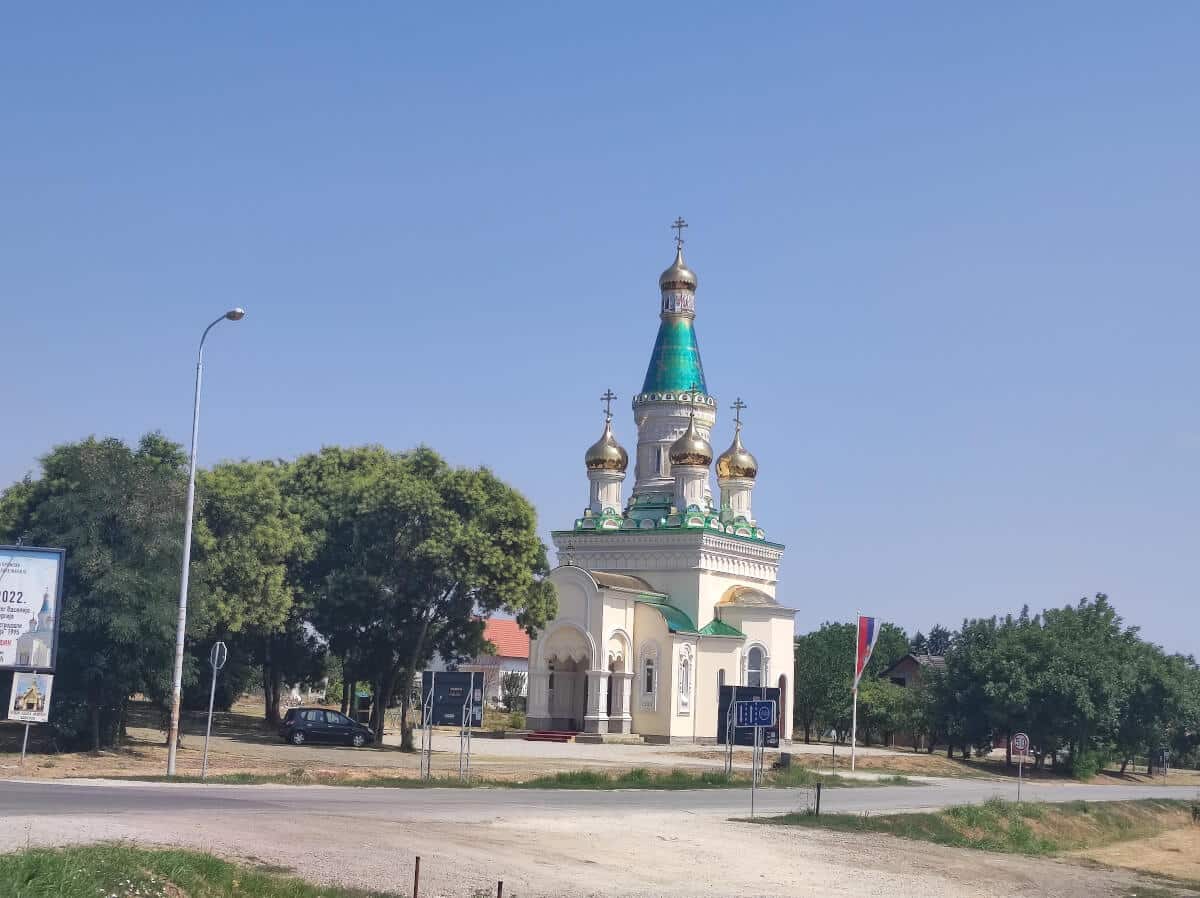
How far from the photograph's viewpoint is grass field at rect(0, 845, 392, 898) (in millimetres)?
11977

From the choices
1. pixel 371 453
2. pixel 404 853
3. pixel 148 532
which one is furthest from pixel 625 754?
pixel 404 853

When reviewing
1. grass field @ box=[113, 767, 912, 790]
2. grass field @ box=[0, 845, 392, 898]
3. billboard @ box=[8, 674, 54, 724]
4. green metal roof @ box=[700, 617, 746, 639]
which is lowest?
grass field @ box=[113, 767, 912, 790]

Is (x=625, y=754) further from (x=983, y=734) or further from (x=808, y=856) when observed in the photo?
(x=808, y=856)

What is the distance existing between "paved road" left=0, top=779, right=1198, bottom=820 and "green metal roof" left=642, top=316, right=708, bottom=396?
31488 mm

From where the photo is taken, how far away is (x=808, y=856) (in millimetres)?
20812

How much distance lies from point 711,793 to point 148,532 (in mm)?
14667

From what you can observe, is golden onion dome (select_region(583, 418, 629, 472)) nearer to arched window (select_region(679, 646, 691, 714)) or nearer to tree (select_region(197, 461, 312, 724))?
arched window (select_region(679, 646, 691, 714))

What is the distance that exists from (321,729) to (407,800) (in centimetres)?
1832

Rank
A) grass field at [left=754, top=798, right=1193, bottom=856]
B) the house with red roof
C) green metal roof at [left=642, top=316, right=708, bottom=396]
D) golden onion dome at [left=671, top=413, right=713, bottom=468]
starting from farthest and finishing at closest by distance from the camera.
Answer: the house with red roof, green metal roof at [left=642, top=316, right=708, bottom=396], golden onion dome at [left=671, top=413, right=713, bottom=468], grass field at [left=754, top=798, right=1193, bottom=856]

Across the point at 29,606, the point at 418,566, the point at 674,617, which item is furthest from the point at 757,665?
the point at 29,606

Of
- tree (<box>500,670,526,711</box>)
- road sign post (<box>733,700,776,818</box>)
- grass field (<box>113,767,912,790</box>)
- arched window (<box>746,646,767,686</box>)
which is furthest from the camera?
tree (<box>500,670,526,711</box>)

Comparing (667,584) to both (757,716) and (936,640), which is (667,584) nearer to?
(757,716)

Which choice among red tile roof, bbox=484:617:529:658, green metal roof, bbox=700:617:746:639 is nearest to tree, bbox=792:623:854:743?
green metal roof, bbox=700:617:746:639

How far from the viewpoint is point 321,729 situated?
42.6 meters
